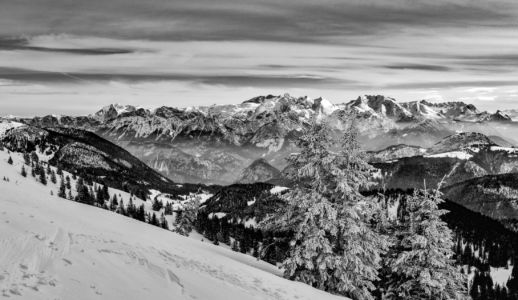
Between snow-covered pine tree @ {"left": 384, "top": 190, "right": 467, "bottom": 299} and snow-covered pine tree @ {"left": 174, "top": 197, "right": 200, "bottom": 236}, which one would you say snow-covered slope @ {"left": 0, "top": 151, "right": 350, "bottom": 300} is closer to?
snow-covered pine tree @ {"left": 384, "top": 190, "right": 467, "bottom": 299}

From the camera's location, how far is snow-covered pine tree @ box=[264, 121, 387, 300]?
25.9 meters

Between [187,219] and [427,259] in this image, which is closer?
[427,259]

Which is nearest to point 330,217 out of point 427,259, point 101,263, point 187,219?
point 427,259

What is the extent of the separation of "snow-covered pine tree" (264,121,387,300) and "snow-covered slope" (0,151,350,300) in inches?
108

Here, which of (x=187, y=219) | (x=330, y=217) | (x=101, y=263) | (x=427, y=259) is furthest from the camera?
(x=187, y=219)

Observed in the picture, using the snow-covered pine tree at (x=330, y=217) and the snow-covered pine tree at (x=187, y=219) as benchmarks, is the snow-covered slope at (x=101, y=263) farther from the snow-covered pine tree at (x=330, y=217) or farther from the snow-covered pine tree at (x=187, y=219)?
the snow-covered pine tree at (x=187, y=219)

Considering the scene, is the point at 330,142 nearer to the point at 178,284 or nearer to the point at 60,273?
the point at 178,284

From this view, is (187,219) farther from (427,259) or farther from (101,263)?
(101,263)

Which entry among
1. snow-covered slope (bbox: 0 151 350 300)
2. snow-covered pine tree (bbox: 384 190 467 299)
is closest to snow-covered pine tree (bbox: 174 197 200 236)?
snow-covered pine tree (bbox: 384 190 467 299)

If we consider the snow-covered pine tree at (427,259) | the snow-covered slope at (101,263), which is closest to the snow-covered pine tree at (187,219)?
the snow-covered pine tree at (427,259)

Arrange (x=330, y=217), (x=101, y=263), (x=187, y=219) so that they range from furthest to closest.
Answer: (x=187, y=219) → (x=330, y=217) → (x=101, y=263)

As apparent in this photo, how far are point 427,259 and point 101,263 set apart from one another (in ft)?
74.4

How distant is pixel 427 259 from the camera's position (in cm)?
2980

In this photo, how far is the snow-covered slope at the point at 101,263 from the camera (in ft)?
41.2
